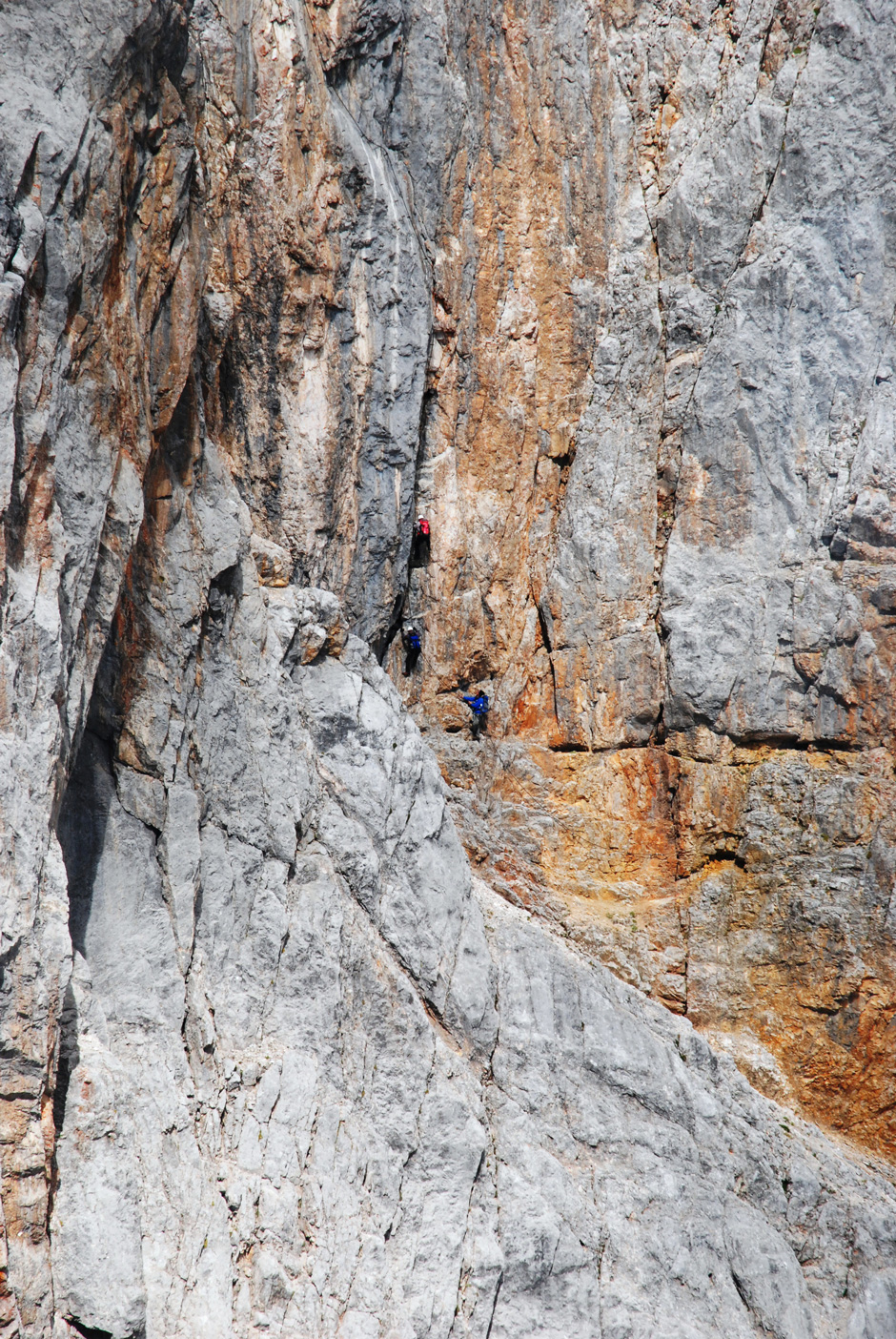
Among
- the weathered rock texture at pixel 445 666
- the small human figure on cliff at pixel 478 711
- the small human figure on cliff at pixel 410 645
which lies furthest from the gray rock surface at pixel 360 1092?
the small human figure on cliff at pixel 478 711

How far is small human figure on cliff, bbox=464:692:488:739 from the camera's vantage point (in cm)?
2228

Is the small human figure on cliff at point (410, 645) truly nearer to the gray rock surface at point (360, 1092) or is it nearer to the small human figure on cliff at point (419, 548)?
the small human figure on cliff at point (419, 548)

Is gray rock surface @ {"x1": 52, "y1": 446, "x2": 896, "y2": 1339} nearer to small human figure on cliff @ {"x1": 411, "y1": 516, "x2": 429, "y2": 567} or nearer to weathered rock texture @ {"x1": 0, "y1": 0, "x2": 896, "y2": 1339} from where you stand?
weathered rock texture @ {"x1": 0, "y1": 0, "x2": 896, "y2": 1339}

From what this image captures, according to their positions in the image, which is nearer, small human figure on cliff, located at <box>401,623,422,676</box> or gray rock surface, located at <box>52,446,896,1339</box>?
gray rock surface, located at <box>52,446,896,1339</box>

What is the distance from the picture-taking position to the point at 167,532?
15.1 m

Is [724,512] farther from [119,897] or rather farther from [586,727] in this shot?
[119,897]

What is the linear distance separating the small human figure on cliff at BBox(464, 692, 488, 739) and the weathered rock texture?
20.1 inches

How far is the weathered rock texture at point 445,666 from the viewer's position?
39.1ft

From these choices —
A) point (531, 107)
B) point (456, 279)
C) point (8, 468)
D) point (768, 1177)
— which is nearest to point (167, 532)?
point (8, 468)

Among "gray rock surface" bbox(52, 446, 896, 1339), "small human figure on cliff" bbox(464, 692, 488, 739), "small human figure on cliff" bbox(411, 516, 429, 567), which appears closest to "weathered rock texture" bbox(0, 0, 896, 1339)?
"gray rock surface" bbox(52, 446, 896, 1339)

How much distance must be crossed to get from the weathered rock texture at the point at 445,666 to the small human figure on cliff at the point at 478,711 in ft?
Result: 1.68

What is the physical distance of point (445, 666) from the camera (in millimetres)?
22562

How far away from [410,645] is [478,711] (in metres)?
2.10

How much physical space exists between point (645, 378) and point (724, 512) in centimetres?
341
